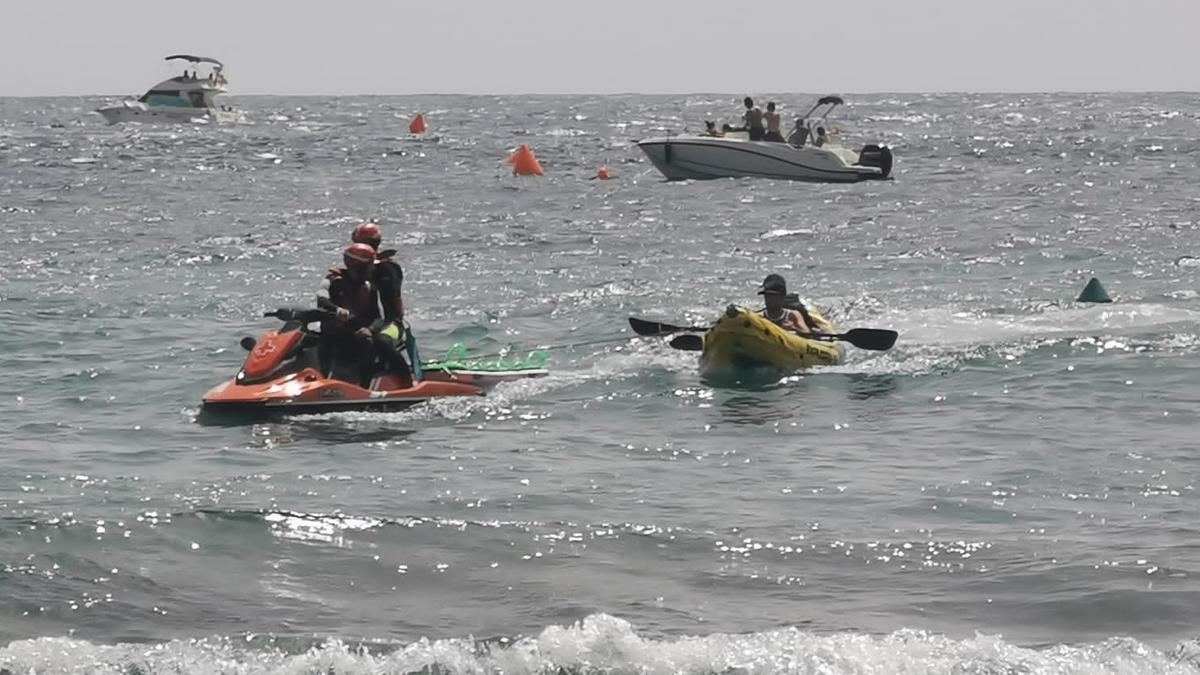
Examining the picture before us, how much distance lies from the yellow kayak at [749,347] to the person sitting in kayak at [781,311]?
295 mm

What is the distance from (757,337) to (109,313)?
30.3ft

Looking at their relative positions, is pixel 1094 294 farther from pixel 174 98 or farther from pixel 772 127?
pixel 174 98

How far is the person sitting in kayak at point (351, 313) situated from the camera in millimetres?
16250

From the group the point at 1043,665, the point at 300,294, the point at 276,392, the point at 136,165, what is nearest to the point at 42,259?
the point at 300,294

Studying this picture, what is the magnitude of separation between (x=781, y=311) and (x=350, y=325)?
4.79 metres

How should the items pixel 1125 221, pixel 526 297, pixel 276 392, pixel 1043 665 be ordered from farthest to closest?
pixel 1125 221
pixel 526 297
pixel 276 392
pixel 1043 665

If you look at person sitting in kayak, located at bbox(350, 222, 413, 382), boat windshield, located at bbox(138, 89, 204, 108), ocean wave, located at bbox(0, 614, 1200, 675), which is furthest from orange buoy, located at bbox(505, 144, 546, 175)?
ocean wave, located at bbox(0, 614, 1200, 675)

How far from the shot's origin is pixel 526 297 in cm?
2570

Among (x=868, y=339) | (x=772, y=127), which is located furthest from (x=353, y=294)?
(x=772, y=127)

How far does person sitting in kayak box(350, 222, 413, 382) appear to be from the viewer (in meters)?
16.3

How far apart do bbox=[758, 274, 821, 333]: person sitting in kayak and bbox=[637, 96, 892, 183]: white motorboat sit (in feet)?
73.4

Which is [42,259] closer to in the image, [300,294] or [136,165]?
[300,294]

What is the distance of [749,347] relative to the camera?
60.0ft

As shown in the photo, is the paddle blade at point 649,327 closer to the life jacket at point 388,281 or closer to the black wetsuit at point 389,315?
the black wetsuit at point 389,315
